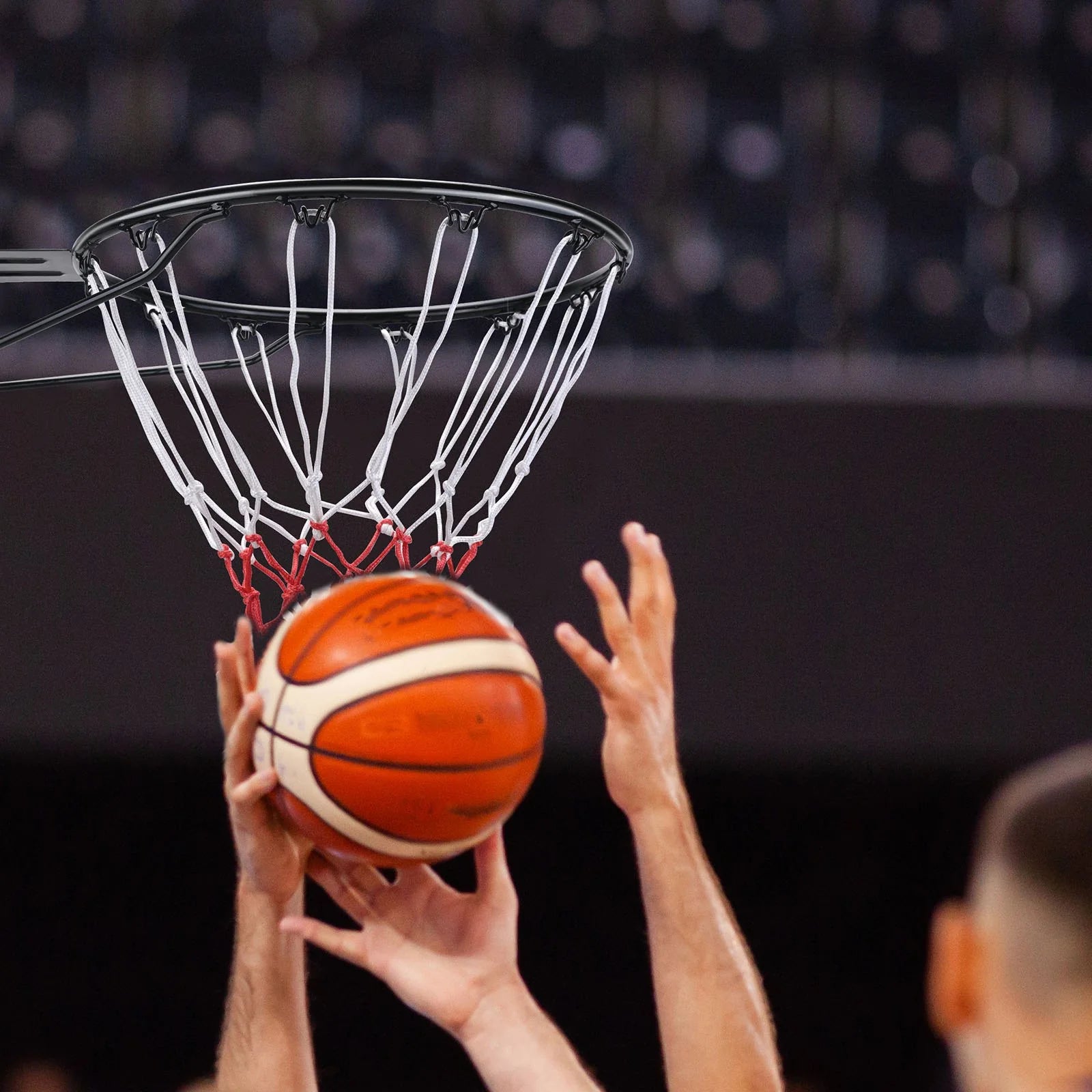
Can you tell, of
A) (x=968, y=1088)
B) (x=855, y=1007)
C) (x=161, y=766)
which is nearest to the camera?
(x=968, y=1088)

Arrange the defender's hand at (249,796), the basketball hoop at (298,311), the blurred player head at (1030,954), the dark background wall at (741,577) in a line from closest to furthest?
1. the blurred player head at (1030,954)
2. the defender's hand at (249,796)
3. the basketball hoop at (298,311)
4. the dark background wall at (741,577)

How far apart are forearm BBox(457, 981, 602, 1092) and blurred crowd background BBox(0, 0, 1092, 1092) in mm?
1937

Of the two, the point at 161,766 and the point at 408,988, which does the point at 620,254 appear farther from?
the point at 161,766

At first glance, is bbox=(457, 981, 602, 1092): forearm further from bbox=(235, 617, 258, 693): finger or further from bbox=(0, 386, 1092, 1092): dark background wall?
bbox=(0, 386, 1092, 1092): dark background wall

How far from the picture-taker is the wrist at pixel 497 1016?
6.00 feet

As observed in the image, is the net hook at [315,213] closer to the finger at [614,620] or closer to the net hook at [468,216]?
the net hook at [468,216]

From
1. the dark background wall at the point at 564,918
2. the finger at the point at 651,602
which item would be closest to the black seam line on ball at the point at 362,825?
the finger at the point at 651,602

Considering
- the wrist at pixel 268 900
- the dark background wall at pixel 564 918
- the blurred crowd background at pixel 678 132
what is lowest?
the dark background wall at pixel 564 918

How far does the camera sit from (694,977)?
5.90 ft

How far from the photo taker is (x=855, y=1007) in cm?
487

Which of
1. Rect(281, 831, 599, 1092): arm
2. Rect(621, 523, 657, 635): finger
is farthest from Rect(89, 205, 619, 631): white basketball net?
Rect(281, 831, 599, 1092): arm

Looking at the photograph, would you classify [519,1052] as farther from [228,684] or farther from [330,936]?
[228,684]

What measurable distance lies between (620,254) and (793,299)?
256cm

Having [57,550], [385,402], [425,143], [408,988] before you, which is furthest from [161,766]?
[408,988]
